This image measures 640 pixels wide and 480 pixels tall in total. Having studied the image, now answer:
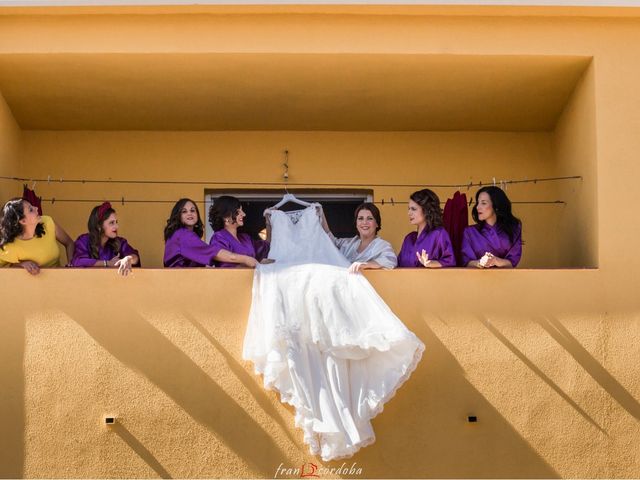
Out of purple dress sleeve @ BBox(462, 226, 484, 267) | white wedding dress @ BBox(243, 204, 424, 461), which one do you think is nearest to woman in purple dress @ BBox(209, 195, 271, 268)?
white wedding dress @ BBox(243, 204, 424, 461)

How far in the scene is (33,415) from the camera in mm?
9102

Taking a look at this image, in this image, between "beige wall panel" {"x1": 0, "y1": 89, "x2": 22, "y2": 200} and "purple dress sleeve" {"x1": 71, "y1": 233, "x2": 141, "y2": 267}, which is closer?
"purple dress sleeve" {"x1": 71, "y1": 233, "x2": 141, "y2": 267}

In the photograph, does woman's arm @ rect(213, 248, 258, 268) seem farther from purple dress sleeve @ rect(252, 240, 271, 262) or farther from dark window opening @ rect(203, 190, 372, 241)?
dark window opening @ rect(203, 190, 372, 241)

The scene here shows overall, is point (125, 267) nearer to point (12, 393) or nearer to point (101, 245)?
point (101, 245)

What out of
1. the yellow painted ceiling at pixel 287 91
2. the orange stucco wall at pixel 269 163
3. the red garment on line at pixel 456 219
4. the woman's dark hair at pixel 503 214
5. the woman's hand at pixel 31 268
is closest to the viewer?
the woman's hand at pixel 31 268

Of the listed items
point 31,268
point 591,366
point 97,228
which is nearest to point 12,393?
point 31,268

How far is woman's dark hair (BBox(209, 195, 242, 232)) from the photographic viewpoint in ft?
32.2

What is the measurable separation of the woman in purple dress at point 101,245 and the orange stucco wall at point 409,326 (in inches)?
12.9

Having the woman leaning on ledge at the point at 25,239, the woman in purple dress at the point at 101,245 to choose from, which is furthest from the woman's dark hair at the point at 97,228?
the woman leaning on ledge at the point at 25,239

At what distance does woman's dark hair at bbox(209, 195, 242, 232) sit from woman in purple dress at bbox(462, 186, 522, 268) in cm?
168

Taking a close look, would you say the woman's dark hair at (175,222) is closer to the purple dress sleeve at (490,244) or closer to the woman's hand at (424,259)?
the woman's hand at (424,259)

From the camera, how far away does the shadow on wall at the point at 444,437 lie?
9.10m

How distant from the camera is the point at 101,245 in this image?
9.77m

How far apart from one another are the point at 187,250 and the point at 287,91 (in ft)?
5.57
